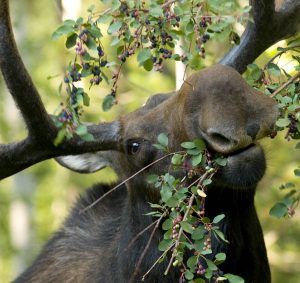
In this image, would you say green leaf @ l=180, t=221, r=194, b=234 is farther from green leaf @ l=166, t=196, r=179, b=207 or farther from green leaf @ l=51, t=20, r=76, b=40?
green leaf @ l=51, t=20, r=76, b=40

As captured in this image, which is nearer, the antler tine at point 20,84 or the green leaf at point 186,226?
the green leaf at point 186,226

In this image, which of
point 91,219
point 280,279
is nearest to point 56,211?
point 280,279

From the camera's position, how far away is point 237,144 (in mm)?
5605

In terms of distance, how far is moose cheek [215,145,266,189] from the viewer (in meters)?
5.73

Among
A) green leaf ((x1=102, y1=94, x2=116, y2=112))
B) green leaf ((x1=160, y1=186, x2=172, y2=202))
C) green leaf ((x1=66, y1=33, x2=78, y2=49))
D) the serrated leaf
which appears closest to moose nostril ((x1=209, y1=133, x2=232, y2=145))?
green leaf ((x1=160, y1=186, x2=172, y2=202))

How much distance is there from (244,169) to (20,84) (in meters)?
1.55

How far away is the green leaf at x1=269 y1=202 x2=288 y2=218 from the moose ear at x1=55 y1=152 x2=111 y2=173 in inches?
71.0

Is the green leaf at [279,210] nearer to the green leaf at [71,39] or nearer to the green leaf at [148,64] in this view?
the green leaf at [148,64]

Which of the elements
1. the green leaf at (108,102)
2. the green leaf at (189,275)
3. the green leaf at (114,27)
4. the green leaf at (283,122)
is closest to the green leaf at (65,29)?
the green leaf at (114,27)

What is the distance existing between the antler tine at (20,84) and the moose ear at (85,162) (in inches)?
44.2

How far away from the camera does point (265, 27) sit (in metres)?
7.01

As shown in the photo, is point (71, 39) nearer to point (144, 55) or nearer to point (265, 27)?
point (144, 55)

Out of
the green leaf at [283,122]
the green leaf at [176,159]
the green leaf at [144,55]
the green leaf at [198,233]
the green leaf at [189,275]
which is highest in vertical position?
the green leaf at [144,55]

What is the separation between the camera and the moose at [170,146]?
18.8 ft
